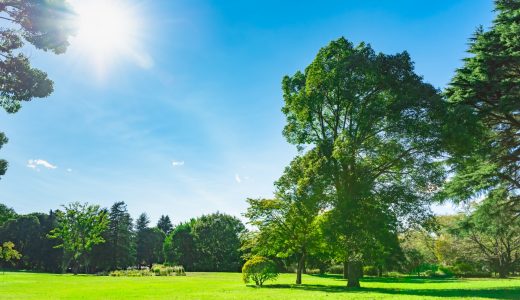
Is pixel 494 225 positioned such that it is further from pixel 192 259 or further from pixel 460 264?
pixel 192 259

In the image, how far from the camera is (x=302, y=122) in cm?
2825

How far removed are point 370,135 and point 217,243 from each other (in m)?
65.5

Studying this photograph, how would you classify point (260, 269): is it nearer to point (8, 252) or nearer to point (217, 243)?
point (8, 252)

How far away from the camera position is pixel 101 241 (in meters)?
80.1

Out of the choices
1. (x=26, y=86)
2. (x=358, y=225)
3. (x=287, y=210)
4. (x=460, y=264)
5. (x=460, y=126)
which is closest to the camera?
(x=26, y=86)

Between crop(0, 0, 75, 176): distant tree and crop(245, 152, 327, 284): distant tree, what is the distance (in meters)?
16.8

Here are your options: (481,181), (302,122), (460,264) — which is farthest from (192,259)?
(481,181)

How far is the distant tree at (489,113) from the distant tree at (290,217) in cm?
934

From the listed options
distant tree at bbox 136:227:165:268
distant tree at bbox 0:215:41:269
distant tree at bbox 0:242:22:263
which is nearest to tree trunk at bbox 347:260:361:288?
distant tree at bbox 0:242:22:263

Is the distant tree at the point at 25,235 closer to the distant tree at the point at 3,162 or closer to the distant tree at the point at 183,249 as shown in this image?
the distant tree at the point at 183,249

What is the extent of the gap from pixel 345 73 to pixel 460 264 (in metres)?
47.2

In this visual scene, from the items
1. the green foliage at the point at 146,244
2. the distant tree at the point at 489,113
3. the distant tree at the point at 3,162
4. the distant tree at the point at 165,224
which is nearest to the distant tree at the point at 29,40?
the distant tree at the point at 3,162

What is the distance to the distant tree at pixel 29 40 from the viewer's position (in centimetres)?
1742

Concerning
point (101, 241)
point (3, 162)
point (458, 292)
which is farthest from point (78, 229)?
point (458, 292)
